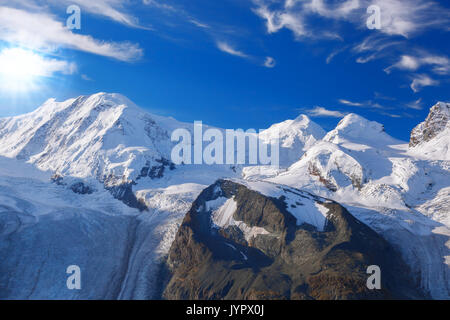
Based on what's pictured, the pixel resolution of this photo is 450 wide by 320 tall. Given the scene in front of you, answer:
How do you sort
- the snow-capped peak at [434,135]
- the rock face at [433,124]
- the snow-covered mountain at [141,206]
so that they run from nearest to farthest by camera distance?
the snow-covered mountain at [141,206] < the snow-capped peak at [434,135] < the rock face at [433,124]

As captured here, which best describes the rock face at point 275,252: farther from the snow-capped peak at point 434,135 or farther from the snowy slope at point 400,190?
the snow-capped peak at point 434,135

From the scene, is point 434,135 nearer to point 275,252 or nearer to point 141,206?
point 275,252

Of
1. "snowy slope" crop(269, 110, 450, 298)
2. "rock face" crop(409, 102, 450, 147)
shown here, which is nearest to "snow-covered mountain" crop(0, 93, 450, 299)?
"snowy slope" crop(269, 110, 450, 298)

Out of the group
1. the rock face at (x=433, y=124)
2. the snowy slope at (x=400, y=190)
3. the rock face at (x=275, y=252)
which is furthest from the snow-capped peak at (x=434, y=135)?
the rock face at (x=275, y=252)

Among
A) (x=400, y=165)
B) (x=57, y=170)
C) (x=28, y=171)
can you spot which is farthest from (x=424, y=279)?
(x=28, y=171)

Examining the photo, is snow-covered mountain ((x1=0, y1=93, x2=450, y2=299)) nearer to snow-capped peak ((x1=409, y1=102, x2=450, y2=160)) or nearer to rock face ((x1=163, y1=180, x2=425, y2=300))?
snow-capped peak ((x1=409, y1=102, x2=450, y2=160))

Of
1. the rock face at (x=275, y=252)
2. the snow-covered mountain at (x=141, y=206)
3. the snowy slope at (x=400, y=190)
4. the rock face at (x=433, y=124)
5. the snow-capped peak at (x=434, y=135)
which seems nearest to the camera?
the rock face at (x=275, y=252)

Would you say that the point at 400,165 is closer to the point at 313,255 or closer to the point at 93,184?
the point at 313,255

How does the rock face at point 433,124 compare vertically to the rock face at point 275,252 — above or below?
above
